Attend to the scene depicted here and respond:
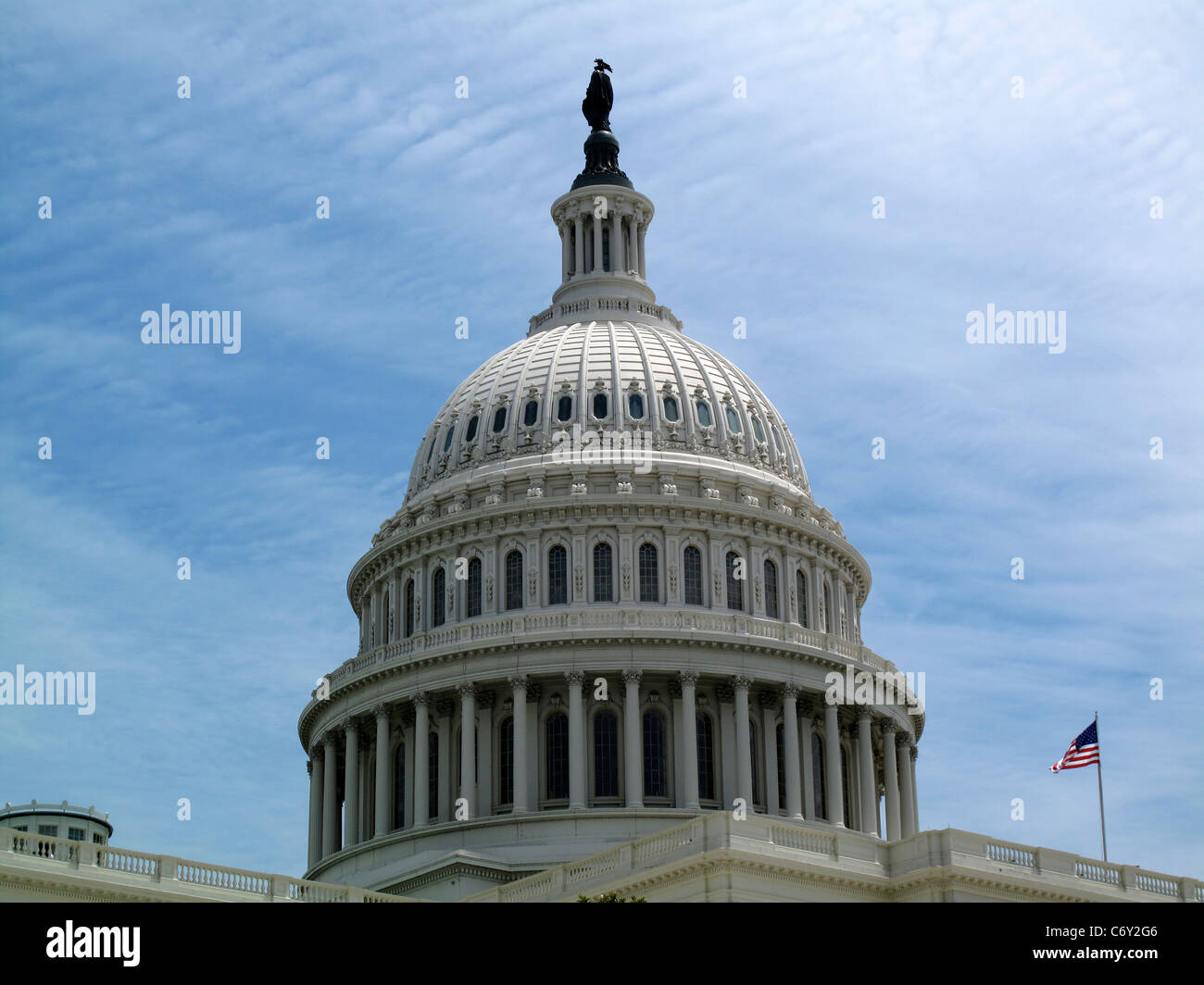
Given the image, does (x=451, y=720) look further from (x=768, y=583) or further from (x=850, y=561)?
(x=850, y=561)

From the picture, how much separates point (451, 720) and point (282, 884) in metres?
25.8

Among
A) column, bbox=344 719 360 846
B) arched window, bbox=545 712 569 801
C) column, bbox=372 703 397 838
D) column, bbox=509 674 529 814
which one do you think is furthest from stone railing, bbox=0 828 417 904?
column, bbox=344 719 360 846

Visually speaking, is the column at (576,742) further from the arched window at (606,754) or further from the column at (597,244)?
the column at (597,244)

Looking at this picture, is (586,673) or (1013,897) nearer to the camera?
(1013,897)

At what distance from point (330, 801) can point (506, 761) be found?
37.9 ft

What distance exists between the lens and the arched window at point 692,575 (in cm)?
8850

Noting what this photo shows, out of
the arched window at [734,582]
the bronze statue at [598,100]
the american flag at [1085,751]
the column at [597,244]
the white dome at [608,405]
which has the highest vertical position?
the bronze statue at [598,100]

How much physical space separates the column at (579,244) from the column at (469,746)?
1085 inches

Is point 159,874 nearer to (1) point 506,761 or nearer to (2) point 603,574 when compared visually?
(1) point 506,761

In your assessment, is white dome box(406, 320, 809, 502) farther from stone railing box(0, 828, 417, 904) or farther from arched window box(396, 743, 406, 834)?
stone railing box(0, 828, 417, 904)

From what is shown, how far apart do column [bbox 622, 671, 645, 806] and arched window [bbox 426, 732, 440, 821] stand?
9.09 meters

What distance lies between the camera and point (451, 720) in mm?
87625

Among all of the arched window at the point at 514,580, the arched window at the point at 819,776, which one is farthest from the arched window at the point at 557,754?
the arched window at the point at 819,776
